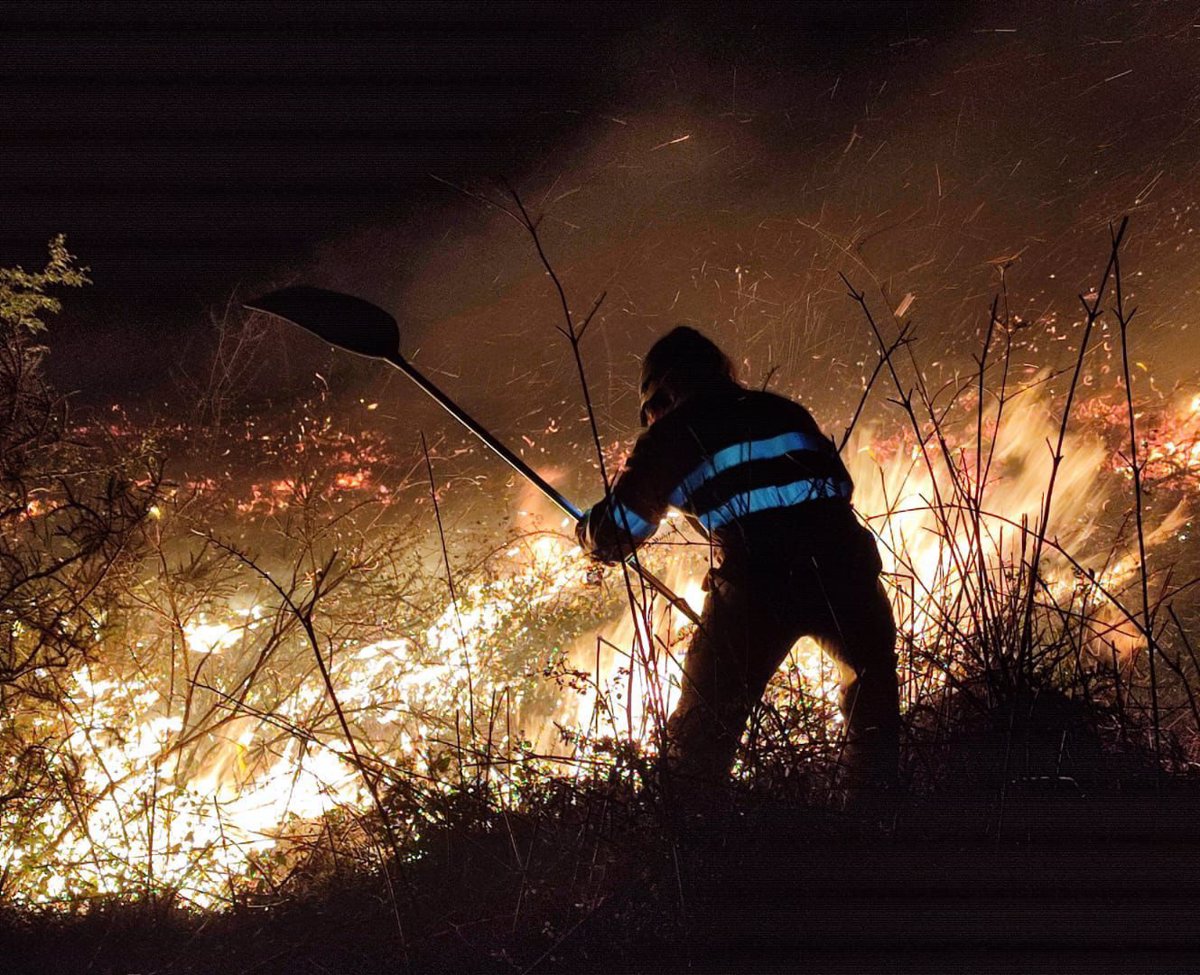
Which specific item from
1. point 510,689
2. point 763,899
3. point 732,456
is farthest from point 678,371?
point 763,899

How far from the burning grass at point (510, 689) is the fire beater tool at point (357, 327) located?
43cm

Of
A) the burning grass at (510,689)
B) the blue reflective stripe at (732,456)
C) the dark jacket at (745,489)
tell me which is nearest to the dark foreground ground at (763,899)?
the burning grass at (510,689)

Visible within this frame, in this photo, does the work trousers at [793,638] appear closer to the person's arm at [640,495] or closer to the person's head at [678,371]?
the person's arm at [640,495]

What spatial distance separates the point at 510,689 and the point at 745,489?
2.02m

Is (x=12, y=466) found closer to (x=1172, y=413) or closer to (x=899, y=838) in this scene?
(x=899, y=838)

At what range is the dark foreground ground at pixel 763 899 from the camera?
176cm

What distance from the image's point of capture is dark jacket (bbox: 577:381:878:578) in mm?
2738

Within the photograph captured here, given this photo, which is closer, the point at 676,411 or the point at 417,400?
the point at 676,411

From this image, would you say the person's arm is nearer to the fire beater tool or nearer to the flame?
the fire beater tool

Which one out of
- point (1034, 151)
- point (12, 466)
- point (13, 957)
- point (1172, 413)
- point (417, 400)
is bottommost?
point (13, 957)

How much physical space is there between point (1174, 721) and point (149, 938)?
3432mm

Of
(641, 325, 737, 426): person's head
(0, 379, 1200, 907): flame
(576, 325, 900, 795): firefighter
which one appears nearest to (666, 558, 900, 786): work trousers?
(576, 325, 900, 795): firefighter

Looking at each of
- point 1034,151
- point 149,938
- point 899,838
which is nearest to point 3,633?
point 149,938

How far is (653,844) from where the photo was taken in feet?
6.81
